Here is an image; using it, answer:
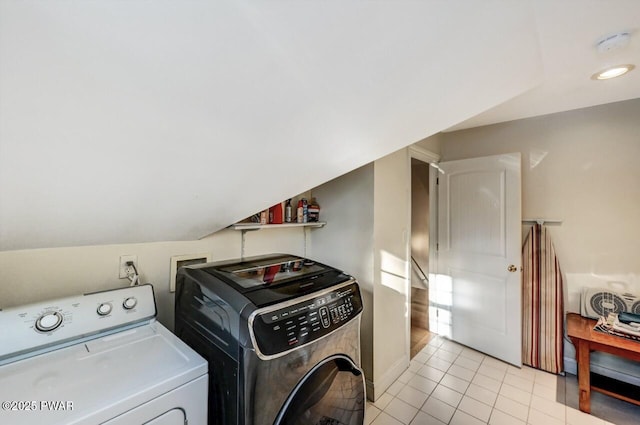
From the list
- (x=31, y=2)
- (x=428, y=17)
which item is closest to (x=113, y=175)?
(x=31, y=2)

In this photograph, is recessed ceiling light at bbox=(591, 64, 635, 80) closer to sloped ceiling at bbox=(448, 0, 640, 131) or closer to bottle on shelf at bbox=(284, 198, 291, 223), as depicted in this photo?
sloped ceiling at bbox=(448, 0, 640, 131)

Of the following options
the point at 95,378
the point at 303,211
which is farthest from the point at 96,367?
the point at 303,211

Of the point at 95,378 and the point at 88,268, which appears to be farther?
the point at 88,268

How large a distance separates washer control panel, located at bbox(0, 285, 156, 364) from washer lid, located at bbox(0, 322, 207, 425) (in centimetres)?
5

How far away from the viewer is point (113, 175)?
0.83m

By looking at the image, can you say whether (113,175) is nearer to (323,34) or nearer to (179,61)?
(179,61)

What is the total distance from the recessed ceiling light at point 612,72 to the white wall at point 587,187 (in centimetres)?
79

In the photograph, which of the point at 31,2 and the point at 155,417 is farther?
the point at 155,417

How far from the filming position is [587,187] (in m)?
2.31

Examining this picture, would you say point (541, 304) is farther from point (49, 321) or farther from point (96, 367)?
point (49, 321)

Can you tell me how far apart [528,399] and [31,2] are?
310 cm

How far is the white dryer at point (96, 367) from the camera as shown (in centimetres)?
70

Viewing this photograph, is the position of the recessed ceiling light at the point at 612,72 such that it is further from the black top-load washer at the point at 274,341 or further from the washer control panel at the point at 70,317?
the washer control panel at the point at 70,317

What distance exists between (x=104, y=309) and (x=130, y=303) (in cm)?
9
